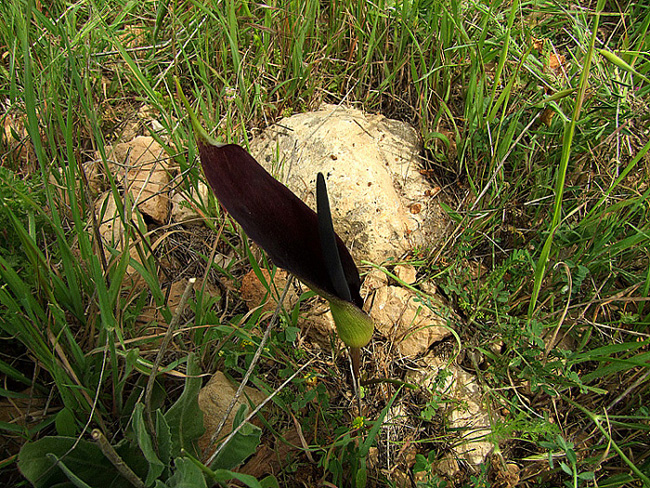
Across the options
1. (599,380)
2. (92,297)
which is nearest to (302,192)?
(92,297)

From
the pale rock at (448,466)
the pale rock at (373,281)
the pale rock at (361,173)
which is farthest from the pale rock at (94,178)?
the pale rock at (448,466)

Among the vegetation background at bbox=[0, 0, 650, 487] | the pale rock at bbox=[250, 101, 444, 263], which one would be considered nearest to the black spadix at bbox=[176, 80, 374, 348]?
the vegetation background at bbox=[0, 0, 650, 487]

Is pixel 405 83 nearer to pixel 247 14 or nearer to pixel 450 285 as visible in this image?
pixel 247 14

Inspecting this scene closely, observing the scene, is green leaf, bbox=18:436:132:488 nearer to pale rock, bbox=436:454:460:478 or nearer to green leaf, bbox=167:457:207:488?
green leaf, bbox=167:457:207:488

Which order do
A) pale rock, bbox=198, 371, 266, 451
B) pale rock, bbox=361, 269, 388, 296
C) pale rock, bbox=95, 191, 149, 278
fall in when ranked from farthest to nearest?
pale rock, bbox=361, 269, 388, 296 < pale rock, bbox=95, 191, 149, 278 < pale rock, bbox=198, 371, 266, 451

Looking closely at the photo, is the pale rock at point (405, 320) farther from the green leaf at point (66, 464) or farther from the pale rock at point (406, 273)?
the green leaf at point (66, 464)
